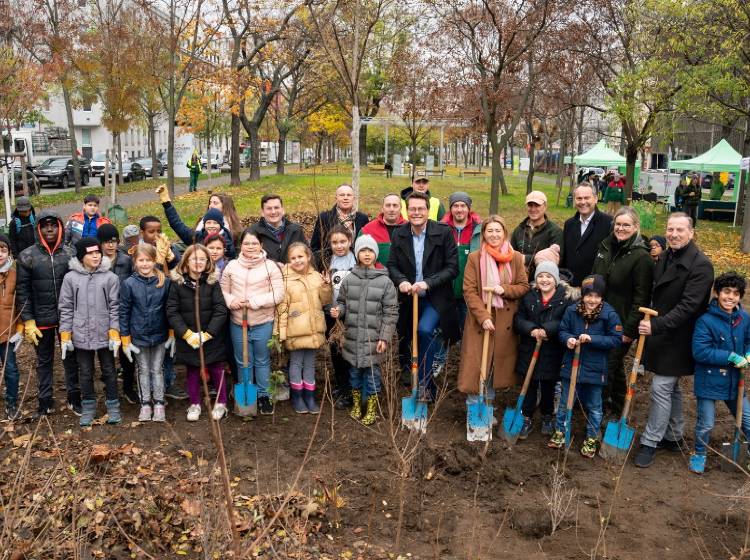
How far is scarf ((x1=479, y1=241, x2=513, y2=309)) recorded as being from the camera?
555cm

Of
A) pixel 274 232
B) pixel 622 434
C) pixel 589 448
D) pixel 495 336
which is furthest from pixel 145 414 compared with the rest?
pixel 622 434

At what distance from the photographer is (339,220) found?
6.57 m

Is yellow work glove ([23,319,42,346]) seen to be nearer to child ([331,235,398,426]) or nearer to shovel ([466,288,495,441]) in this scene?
child ([331,235,398,426])

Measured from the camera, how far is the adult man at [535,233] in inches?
236

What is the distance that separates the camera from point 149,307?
5629 millimetres

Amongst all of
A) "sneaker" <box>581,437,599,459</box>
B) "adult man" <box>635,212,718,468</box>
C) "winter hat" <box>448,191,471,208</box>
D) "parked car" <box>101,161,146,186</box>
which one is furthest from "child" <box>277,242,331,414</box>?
"parked car" <box>101,161,146,186</box>

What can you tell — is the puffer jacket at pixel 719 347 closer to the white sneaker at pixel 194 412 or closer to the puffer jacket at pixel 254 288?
the puffer jacket at pixel 254 288

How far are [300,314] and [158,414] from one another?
4.83ft

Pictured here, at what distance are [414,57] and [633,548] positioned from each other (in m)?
24.8

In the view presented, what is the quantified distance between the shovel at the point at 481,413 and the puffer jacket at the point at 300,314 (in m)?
1.42

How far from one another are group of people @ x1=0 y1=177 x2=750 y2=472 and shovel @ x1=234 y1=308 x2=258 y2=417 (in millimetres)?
91

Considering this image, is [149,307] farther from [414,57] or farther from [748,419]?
[414,57]

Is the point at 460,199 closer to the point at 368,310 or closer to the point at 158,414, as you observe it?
the point at 368,310

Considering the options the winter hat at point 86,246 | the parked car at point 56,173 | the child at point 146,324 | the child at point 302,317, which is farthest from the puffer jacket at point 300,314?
the parked car at point 56,173
